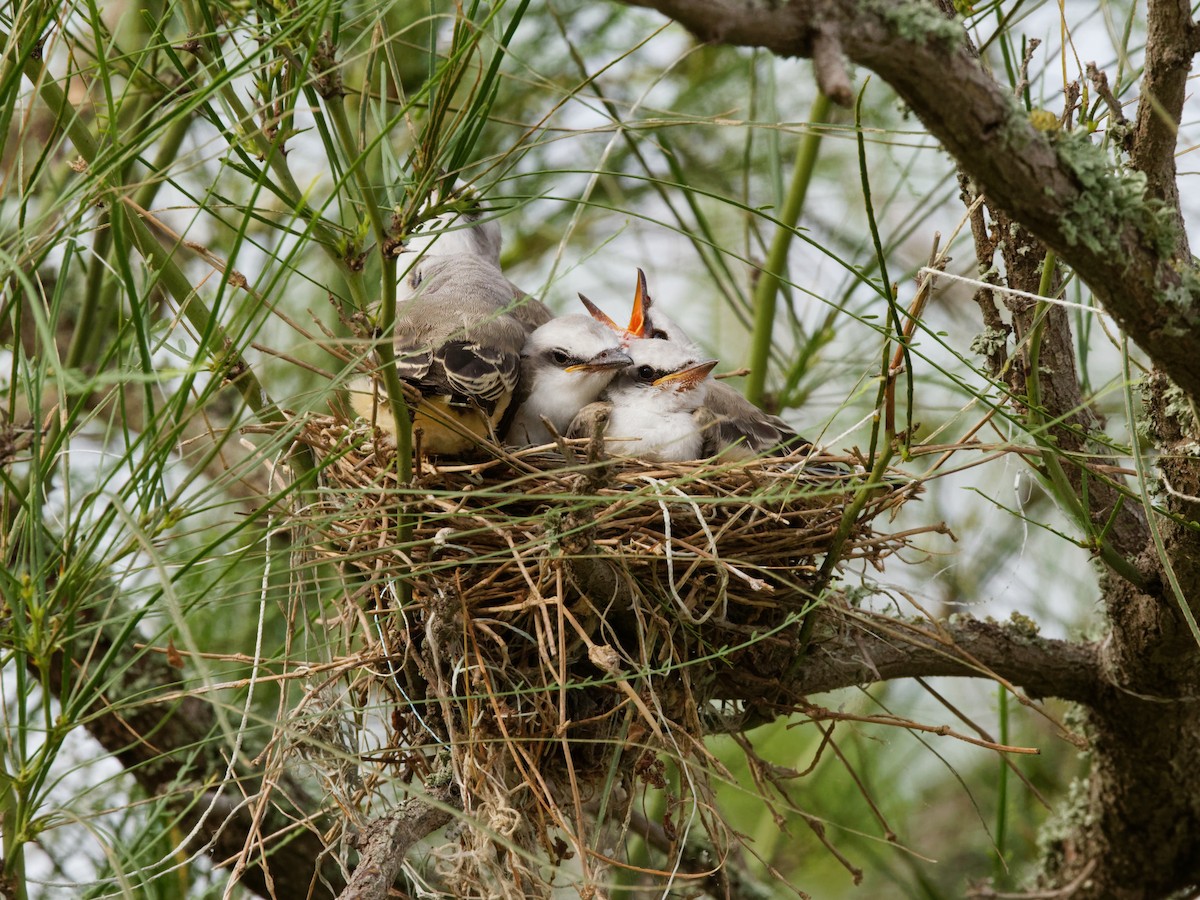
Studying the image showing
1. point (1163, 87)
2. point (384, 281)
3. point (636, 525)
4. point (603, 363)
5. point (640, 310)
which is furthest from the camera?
point (640, 310)

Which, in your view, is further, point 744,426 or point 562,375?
point 744,426

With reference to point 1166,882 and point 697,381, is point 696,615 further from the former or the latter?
point 1166,882

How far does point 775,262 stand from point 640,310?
0.44 metres

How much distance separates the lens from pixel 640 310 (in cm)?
347

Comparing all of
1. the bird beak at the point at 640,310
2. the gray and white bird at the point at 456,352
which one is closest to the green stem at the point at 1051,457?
the gray and white bird at the point at 456,352

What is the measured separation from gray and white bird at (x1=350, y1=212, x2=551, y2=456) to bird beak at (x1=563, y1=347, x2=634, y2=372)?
14cm

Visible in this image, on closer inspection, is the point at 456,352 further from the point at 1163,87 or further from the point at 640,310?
the point at 1163,87

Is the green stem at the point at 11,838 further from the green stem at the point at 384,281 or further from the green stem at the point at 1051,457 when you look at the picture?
the green stem at the point at 1051,457

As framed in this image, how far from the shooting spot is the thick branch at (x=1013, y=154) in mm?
1288

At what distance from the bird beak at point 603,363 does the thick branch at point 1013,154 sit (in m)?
1.30

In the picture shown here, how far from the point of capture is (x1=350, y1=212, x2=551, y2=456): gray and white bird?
2.41 meters

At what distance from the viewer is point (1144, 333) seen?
1688 millimetres

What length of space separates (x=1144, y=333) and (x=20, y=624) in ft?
5.06

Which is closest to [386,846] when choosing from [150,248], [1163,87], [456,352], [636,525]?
[636,525]
